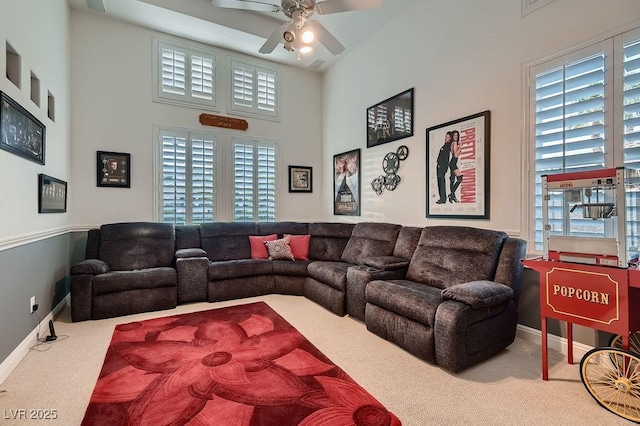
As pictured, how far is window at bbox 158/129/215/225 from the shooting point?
4.54 m

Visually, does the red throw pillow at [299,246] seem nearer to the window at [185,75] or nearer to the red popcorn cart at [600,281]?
the window at [185,75]

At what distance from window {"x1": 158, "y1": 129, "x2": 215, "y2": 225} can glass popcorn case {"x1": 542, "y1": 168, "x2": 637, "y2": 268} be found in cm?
435

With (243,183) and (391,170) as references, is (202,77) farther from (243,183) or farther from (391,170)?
(391,170)

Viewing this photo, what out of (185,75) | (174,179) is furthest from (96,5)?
(174,179)

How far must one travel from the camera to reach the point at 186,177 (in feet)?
15.3

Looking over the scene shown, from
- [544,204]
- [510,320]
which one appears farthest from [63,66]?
[510,320]

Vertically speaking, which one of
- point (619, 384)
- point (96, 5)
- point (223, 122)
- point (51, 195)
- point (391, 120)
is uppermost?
point (96, 5)

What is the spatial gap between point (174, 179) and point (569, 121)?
4797 millimetres

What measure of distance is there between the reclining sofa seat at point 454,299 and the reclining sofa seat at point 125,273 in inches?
99.8

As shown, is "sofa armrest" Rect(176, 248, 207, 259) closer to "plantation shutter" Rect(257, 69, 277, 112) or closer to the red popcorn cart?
"plantation shutter" Rect(257, 69, 277, 112)

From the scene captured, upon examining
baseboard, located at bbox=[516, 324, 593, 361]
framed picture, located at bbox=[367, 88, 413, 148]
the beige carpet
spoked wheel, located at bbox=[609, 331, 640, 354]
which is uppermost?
framed picture, located at bbox=[367, 88, 413, 148]

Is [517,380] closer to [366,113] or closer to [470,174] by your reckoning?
[470,174]

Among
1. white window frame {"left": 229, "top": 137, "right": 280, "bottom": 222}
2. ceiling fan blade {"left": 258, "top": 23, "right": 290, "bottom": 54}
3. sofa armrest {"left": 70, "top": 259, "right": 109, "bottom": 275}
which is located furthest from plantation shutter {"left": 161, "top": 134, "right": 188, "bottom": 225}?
ceiling fan blade {"left": 258, "top": 23, "right": 290, "bottom": 54}

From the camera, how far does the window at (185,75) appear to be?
452cm
